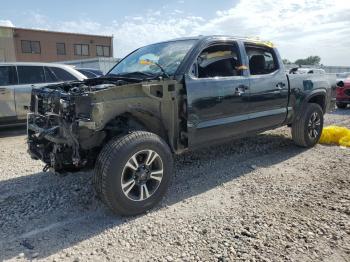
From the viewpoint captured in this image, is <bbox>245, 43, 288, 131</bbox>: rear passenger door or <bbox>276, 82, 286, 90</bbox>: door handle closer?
<bbox>245, 43, 288, 131</bbox>: rear passenger door

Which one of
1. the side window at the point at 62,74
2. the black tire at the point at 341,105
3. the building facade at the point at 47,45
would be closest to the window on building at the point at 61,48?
the building facade at the point at 47,45

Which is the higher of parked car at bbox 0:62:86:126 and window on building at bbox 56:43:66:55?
window on building at bbox 56:43:66:55

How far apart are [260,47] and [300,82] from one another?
107 centimetres

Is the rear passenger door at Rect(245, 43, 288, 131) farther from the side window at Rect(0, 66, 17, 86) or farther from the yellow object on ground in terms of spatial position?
the side window at Rect(0, 66, 17, 86)

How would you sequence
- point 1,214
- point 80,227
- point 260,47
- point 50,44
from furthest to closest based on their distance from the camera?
1. point 50,44
2. point 260,47
3. point 1,214
4. point 80,227

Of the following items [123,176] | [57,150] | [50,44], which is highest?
[50,44]

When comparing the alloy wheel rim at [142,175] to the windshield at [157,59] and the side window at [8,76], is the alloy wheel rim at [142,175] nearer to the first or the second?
the windshield at [157,59]

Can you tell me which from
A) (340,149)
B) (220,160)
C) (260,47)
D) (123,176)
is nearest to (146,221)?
(123,176)

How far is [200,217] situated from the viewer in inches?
141

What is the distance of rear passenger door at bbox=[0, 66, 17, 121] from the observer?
7645 mm

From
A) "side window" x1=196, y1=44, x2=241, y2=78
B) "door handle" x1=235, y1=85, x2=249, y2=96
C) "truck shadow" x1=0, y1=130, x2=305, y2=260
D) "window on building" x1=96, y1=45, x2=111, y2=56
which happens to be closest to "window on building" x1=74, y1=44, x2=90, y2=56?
"window on building" x1=96, y1=45, x2=111, y2=56

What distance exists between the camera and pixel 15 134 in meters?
8.12

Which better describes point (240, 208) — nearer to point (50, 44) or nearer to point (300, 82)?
point (300, 82)

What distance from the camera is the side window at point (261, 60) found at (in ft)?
16.7
